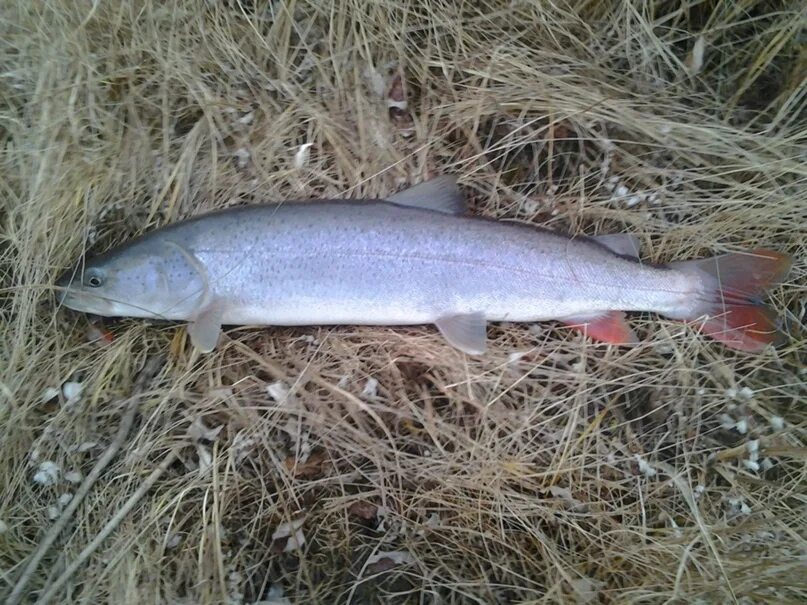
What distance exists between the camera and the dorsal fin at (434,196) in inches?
93.4

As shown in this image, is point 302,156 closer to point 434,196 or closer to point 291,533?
point 434,196

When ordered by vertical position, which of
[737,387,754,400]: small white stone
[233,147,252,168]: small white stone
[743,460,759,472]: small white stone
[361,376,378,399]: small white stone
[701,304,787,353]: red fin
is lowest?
[743,460,759,472]: small white stone

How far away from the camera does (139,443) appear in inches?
90.2

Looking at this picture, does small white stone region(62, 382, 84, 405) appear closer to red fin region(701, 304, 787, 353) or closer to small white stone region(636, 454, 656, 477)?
small white stone region(636, 454, 656, 477)

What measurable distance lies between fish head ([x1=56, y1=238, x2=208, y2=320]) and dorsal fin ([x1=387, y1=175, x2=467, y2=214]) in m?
0.98

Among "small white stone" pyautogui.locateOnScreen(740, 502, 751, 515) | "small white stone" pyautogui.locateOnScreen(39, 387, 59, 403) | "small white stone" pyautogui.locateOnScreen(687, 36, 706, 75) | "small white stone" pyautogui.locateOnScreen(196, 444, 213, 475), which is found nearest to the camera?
"small white stone" pyautogui.locateOnScreen(740, 502, 751, 515)

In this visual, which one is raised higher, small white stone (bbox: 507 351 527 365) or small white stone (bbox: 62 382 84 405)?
small white stone (bbox: 507 351 527 365)

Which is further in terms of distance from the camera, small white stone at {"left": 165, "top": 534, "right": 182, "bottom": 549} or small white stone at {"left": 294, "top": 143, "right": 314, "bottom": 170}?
small white stone at {"left": 294, "top": 143, "right": 314, "bottom": 170}

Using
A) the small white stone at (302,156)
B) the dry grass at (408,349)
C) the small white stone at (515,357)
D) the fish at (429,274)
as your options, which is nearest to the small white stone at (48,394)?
the dry grass at (408,349)

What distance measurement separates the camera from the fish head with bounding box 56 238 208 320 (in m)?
2.37

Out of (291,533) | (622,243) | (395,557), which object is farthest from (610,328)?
(291,533)

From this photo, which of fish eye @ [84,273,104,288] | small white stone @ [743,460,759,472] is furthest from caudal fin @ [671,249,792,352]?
fish eye @ [84,273,104,288]

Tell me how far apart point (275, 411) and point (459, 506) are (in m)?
0.86

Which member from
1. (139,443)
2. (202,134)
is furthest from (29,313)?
(202,134)
